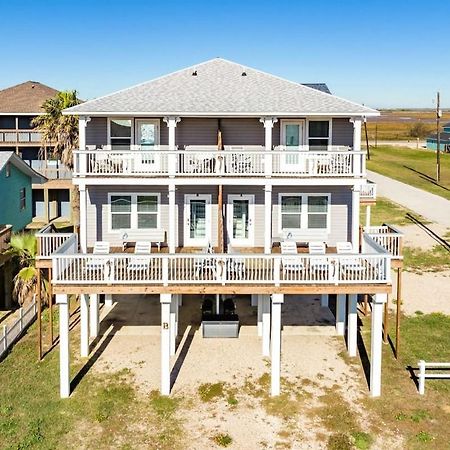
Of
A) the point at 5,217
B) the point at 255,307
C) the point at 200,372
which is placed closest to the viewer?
the point at 200,372

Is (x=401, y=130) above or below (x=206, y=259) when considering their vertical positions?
above

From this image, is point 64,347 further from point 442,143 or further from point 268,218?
point 442,143

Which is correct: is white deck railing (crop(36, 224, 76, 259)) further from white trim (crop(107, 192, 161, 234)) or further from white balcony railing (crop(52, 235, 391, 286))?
white trim (crop(107, 192, 161, 234))

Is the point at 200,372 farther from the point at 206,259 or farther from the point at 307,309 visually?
the point at 307,309

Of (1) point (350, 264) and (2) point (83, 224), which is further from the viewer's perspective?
(2) point (83, 224)

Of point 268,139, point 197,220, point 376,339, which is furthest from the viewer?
point 197,220

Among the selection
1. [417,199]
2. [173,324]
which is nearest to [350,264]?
[173,324]

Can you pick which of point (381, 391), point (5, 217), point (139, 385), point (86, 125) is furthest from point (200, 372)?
point (5, 217)
